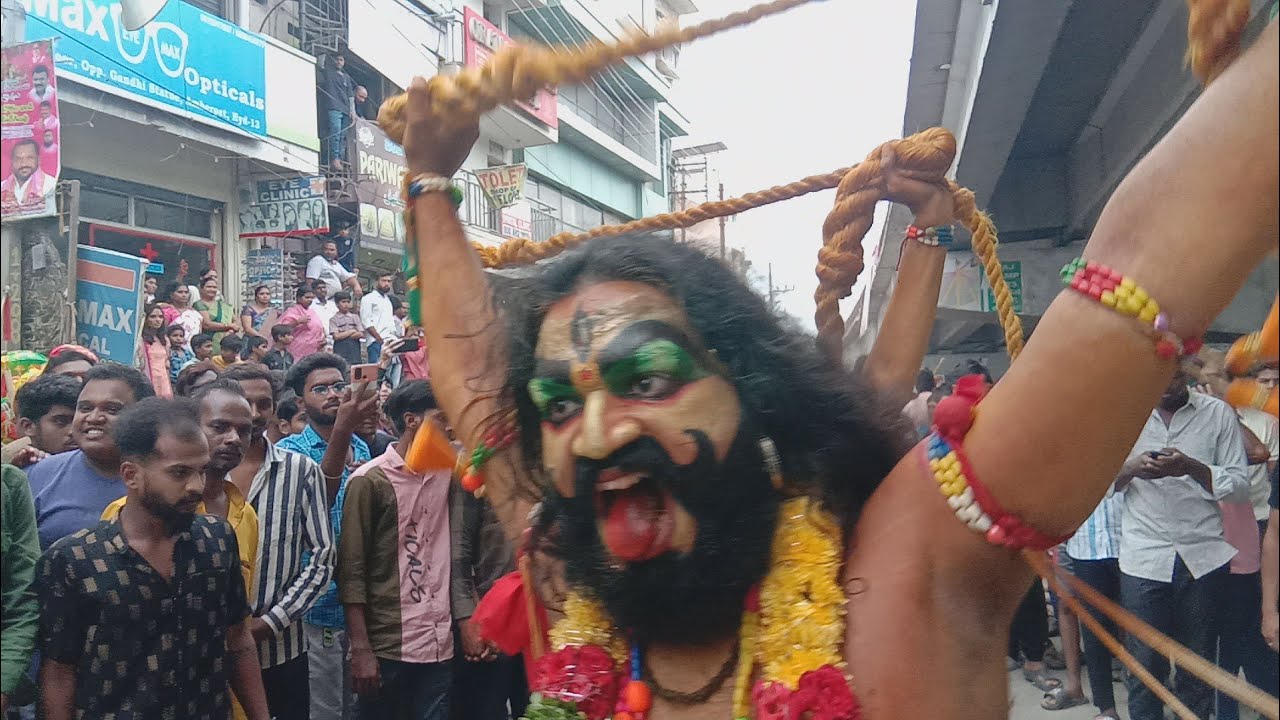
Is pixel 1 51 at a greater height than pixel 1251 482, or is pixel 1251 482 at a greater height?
pixel 1 51

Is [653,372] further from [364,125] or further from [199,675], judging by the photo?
[364,125]

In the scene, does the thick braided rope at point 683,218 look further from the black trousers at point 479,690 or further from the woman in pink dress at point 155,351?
the woman in pink dress at point 155,351

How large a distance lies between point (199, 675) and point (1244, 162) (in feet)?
9.35

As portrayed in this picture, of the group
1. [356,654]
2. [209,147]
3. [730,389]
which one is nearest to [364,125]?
[209,147]

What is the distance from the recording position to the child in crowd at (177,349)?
771 centimetres

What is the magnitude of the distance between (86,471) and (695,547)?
8.64 feet

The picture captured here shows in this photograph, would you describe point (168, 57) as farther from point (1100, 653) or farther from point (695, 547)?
point (695, 547)

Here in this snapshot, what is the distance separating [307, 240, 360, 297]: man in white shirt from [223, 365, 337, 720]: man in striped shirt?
7985 millimetres

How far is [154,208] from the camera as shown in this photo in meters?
10.5

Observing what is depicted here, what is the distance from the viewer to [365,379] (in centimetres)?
408

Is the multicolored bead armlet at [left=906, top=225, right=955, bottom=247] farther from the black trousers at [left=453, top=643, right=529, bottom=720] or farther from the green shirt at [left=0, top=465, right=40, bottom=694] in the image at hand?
the black trousers at [left=453, top=643, right=529, bottom=720]

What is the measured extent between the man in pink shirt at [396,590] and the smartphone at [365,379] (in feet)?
0.97

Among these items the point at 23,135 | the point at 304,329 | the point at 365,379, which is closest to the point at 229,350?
the point at 304,329

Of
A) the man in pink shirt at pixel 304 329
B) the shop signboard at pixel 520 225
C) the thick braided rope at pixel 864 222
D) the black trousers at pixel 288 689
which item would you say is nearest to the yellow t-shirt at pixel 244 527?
the black trousers at pixel 288 689
